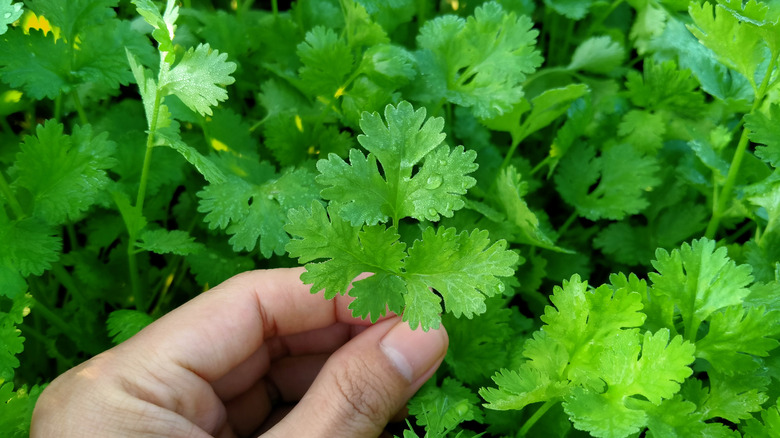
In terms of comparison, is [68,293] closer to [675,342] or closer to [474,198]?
[474,198]

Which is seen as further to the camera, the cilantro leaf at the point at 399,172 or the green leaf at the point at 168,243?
the green leaf at the point at 168,243

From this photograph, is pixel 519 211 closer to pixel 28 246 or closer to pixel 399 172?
pixel 399 172

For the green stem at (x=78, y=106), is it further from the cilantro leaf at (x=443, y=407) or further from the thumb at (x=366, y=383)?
the cilantro leaf at (x=443, y=407)

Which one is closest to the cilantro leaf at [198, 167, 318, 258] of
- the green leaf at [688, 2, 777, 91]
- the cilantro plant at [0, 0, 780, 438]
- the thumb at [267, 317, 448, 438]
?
the cilantro plant at [0, 0, 780, 438]

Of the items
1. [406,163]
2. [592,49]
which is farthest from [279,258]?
[592,49]

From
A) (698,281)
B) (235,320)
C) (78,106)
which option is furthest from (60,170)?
(698,281)

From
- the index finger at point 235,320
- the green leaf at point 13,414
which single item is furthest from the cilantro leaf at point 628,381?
the green leaf at point 13,414

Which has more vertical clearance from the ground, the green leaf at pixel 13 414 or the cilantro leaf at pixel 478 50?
the cilantro leaf at pixel 478 50
